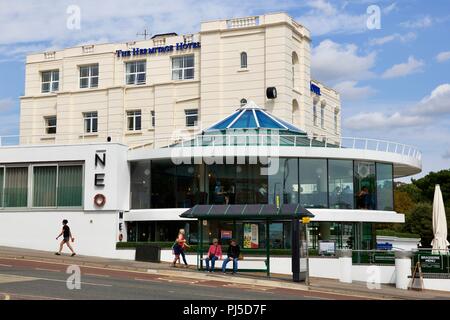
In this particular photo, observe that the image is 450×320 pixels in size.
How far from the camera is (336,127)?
65250mm

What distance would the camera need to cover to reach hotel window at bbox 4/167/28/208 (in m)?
39.3

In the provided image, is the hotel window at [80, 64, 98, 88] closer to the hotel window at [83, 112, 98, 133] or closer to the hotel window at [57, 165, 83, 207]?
the hotel window at [83, 112, 98, 133]

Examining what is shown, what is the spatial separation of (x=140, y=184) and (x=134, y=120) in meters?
17.6

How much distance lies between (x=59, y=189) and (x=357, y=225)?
16.7 m

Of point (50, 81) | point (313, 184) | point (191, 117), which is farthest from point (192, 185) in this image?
point (50, 81)

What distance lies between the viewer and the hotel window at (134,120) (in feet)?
183

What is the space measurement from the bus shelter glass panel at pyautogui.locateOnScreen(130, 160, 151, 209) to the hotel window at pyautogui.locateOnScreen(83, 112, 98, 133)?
18.9 m

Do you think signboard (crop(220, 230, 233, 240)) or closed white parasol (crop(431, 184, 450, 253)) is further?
signboard (crop(220, 230, 233, 240))

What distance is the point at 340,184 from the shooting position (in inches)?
1483

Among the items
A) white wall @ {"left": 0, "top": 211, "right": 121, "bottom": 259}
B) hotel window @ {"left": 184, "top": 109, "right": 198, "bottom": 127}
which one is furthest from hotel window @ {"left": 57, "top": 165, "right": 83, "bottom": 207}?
hotel window @ {"left": 184, "top": 109, "right": 198, "bottom": 127}

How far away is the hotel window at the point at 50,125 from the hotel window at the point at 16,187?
19620 millimetres

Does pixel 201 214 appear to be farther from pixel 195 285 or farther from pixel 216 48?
pixel 216 48

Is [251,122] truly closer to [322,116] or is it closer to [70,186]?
[70,186]

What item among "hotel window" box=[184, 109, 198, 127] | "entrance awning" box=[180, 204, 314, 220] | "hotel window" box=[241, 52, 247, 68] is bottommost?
"entrance awning" box=[180, 204, 314, 220]
